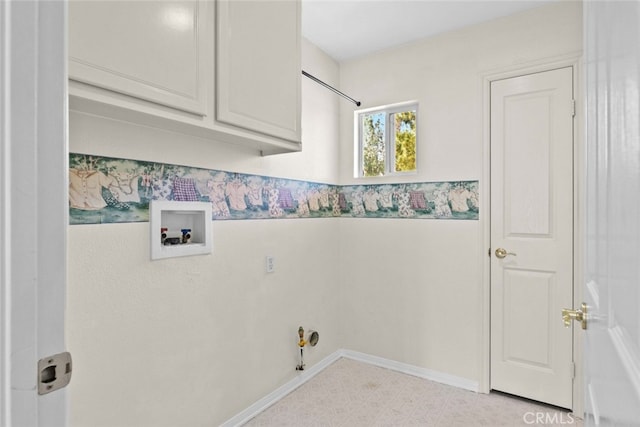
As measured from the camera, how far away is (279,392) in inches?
92.7

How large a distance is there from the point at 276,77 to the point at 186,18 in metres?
0.54

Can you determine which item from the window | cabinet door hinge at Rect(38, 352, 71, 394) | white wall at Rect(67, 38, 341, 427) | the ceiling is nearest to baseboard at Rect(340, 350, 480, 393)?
white wall at Rect(67, 38, 341, 427)

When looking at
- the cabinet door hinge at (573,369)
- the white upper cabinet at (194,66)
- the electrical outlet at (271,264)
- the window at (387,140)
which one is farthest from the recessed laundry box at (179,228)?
the cabinet door hinge at (573,369)

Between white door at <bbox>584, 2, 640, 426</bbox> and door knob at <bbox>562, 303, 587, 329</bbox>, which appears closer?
white door at <bbox>584, 2, 640, 426</bbox>

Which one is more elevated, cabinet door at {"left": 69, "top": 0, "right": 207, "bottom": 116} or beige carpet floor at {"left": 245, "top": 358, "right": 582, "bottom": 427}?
cabinet door at {"left": 69, "top": 0, "right": 207, "bottom": 116}

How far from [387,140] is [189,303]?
197cm

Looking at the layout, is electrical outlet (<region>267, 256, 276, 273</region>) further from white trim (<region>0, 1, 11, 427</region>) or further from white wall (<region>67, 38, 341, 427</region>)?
white trim (<region>0, 1, 11, 427</region>)

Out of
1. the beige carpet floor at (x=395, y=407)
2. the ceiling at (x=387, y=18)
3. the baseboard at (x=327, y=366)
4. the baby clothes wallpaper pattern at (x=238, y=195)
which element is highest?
the ceiling at (x=387, y=18)

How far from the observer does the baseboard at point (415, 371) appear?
249 centimetres

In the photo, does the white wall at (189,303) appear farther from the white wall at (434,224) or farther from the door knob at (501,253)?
the door knob at (501,253)

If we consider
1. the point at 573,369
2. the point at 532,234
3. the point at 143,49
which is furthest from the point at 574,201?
the point at 143,49

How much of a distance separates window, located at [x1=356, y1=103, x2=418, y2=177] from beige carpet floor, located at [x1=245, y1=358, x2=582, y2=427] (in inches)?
62.7

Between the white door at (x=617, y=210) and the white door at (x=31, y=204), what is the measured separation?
0.72 m

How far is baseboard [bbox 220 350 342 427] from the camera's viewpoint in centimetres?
206
